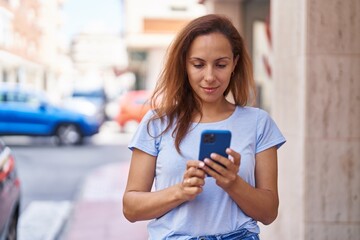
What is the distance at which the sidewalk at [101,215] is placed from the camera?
6340 millimetres

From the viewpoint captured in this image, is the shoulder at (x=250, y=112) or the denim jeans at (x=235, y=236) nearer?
the denim jeans at (x=235, y=236)

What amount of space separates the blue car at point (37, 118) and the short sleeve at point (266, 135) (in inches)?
557

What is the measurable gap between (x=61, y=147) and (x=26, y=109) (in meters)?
1.31

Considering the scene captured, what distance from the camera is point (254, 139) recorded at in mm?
1886

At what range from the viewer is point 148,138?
1.89m

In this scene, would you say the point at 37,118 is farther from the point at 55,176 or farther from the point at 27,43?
the point at 27,43

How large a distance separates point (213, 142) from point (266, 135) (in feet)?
1.00

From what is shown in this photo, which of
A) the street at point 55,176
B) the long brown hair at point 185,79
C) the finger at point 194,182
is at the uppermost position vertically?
the long brown hair at point 185,79

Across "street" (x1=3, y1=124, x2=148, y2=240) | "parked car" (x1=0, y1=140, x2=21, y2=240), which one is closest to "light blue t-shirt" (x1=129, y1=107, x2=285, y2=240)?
"parked car" (x1=0, y1=140, x2=21, y2=240)

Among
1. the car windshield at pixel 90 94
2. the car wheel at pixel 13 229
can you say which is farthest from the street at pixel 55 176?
the car windshield at pixel 90 94

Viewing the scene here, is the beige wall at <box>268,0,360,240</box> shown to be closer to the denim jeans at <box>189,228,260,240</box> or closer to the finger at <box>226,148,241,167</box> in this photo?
the denim jeans at <box>189,228,260,240</box>

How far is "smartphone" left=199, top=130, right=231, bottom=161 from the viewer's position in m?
1.66

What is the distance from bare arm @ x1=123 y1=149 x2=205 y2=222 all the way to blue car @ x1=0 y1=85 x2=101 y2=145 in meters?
14.1

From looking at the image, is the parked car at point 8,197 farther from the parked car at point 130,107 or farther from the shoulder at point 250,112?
the parked car at point 130,107
